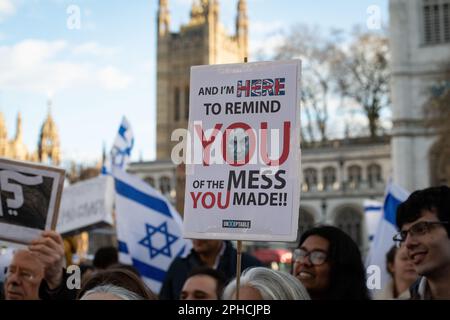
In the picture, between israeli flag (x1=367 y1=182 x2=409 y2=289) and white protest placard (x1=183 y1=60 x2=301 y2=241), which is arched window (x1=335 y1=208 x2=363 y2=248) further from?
white protest placard (x1=183 y1=60 x2=301 y2=241)

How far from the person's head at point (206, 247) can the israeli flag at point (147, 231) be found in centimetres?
222

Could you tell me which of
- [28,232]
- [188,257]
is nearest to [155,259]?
[188,257]

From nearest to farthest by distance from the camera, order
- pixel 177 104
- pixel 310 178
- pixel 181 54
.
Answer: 1. pixel 310 178
2. pixel 177 104
3. pixel 181 54

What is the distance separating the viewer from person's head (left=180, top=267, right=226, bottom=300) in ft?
14.3

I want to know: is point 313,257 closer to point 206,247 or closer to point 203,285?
point 203,285

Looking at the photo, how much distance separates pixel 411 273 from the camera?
512 centimetres

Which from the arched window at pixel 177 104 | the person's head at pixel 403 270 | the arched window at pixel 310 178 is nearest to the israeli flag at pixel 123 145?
the person's head at pixel 403 270

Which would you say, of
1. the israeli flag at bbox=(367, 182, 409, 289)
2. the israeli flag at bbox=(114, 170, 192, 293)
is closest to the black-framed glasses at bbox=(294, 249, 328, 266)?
the israeli flag at bbox=(367, 182, 409, 289)

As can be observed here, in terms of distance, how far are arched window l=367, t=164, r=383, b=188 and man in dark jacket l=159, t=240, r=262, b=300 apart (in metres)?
45.0

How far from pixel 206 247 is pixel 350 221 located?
1744 inches

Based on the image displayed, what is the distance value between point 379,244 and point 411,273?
277 cm

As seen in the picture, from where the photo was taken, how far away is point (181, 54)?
80188 mm

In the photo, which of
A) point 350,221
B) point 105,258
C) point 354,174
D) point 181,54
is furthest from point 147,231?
point 181,54
